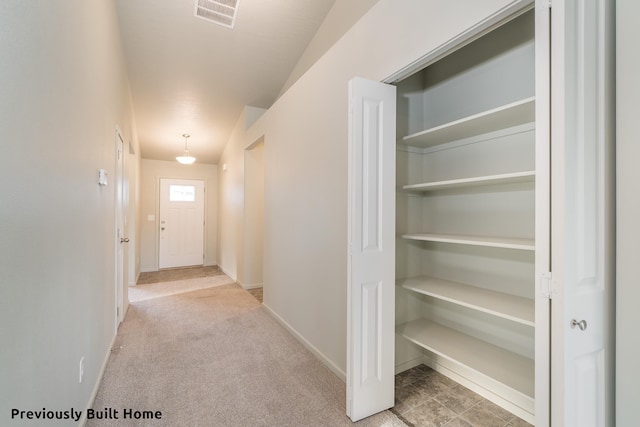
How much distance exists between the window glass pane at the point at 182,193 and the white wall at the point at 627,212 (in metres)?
7.24

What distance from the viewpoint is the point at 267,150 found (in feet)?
12.2

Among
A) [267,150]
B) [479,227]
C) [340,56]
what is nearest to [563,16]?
[479,227]

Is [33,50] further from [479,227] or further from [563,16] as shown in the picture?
[479,227]

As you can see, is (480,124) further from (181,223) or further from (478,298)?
(181,223)

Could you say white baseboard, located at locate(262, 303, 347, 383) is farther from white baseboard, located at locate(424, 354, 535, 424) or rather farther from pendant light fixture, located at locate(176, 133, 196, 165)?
pendant light fixture, located at locate(176, 133, 196, 165)

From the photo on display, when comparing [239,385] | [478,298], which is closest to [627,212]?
[478,298]

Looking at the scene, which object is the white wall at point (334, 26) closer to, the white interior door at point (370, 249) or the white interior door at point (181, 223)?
the white interior door at point (370, 249)

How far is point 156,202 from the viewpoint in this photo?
657cm

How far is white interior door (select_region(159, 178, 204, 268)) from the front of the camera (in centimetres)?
664

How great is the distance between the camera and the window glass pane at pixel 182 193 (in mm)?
6750

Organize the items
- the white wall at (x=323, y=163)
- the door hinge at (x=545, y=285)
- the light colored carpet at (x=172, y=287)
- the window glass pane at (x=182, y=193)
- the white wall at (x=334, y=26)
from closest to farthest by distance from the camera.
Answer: the door hinge at (x=545, y=285)
the white wall at (x=323, y=163)
the white wall at (x=334, y=26)
the light colored carpet at (x=172, y=287)
the window glass pane at (x=182, y=193)

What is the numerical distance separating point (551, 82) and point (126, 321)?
168 inches

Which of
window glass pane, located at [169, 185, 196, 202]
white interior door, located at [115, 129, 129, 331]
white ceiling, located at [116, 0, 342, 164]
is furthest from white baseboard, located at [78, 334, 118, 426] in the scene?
window glass pane, located at [169, 185, 196, 202]

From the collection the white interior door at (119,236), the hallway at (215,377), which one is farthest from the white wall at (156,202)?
the white interior door at (119,236)
